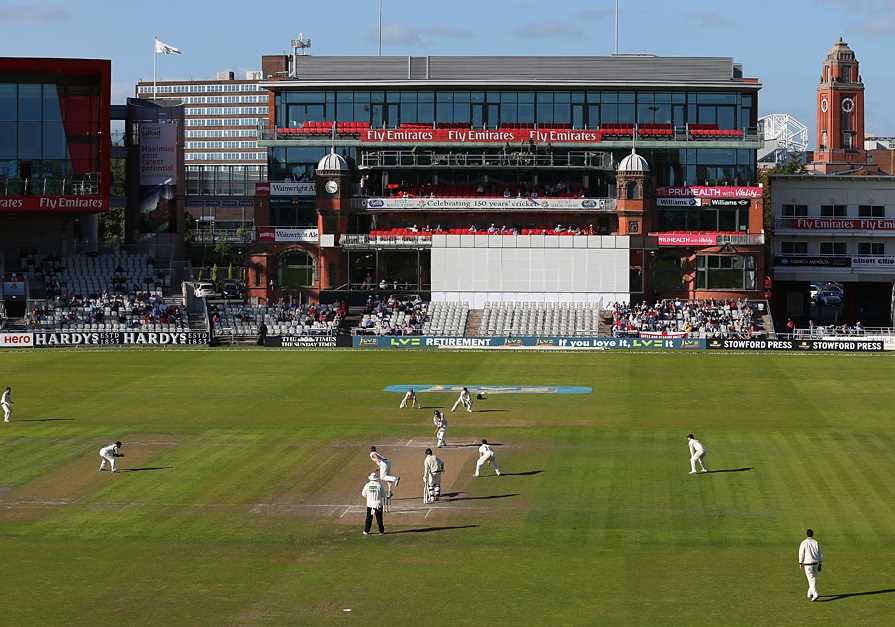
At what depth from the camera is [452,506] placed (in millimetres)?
40156

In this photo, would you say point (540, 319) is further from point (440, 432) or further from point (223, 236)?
point (223, 236)

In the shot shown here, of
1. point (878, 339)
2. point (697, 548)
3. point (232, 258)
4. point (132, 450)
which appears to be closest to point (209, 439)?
point (132, 450)

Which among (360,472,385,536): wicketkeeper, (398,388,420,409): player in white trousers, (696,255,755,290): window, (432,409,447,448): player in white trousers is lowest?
(360,472,385,536): wicketkeeper

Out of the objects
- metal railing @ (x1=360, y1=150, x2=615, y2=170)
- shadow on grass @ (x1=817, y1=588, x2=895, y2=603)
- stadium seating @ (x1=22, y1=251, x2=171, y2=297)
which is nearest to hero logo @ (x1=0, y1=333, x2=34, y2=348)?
stadium seating @ (x1=22, y1=251, x2=171, y2=297)

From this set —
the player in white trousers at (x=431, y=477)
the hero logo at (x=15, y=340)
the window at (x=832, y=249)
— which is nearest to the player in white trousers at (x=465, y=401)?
the player in white trousers at (x=431, y=477)

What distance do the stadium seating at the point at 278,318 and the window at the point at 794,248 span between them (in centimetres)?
3251

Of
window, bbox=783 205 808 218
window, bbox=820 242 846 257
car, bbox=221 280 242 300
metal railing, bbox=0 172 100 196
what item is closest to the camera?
metal railing, bbox=0 172 100 196

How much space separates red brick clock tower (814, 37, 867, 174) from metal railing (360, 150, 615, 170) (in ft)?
317

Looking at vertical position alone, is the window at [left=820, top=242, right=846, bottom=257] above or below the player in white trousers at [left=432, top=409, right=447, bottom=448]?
above

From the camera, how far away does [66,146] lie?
96.2 metres

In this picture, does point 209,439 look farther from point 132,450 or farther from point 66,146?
point 66,146

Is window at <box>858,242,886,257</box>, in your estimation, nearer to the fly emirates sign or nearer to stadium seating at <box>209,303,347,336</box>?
the fly emirates sign

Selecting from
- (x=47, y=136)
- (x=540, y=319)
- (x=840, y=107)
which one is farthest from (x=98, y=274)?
(x=840, y=107)

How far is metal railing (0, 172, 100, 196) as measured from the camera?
95.3m
